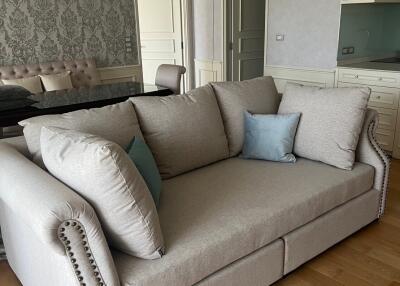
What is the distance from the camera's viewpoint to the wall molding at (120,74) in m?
5.16

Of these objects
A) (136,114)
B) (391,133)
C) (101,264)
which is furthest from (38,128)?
(391,133)

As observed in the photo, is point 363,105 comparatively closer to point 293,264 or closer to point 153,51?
point 293,264

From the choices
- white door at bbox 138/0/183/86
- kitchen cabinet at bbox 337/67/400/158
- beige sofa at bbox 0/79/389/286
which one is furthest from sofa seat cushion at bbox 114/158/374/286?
white door at bbox 138/0/183/86

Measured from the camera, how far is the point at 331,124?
2.34m

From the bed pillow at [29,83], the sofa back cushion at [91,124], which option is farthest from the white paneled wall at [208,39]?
the sofa back cushion at [91,124]

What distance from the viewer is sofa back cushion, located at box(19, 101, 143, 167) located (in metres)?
1.83

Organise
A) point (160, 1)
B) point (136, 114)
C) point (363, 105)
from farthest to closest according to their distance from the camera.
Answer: point (160, 1) → point (363, 105) → point (136, 114)

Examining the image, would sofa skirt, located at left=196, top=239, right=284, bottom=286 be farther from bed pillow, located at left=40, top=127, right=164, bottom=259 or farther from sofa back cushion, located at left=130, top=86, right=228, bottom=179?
sofa back cushion, located at left=130, top=86, right=228, bottom=179

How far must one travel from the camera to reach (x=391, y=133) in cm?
375

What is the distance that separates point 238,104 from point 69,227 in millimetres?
1555

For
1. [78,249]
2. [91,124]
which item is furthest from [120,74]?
[78,249]

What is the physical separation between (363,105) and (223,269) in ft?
4.42

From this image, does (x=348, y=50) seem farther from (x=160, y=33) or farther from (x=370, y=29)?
(x=160, y=33)

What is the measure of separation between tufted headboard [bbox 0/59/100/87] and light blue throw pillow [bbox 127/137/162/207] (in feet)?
10.2
